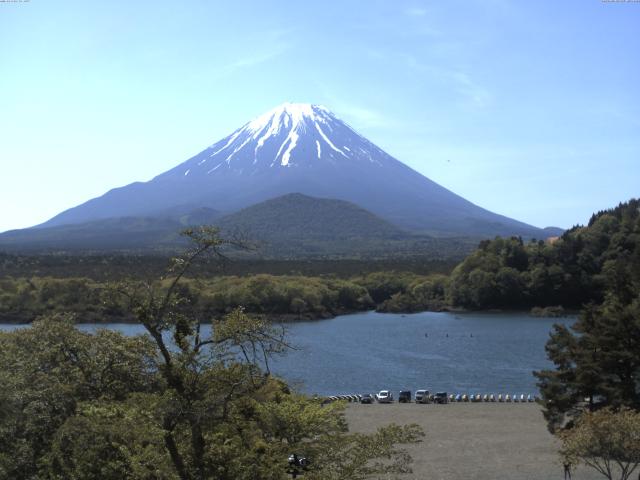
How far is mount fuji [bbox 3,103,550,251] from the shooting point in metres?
133

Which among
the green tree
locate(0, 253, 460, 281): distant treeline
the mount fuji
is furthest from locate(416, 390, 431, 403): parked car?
the mount fuji

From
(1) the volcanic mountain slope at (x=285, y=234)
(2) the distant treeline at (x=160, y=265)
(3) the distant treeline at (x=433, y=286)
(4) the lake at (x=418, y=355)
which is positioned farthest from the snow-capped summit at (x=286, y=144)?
(4) the lake at (x=418, y=355)

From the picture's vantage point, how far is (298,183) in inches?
5418

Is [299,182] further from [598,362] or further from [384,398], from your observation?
[598,362]

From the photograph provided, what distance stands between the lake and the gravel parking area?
303 centimetres

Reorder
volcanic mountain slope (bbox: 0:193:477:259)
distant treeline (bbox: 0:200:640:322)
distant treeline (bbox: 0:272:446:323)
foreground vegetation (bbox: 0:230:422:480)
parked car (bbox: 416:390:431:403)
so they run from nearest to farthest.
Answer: foreground vegetation (bbox: 0:230:422:480) < parked car (bbox: 416:390:431:403) < distant treeline (bbox: 0:272:446:323) < distant treeline (bbox: 0:200:640:322) < volcanic mountain slope (bbox: 0:193:477:259)

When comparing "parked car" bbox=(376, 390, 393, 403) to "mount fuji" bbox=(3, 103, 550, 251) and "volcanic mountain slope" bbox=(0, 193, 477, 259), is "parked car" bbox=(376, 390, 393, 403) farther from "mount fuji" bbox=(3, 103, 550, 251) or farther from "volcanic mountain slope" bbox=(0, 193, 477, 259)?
"mount fuji" bbox=(3, 103, 550, 251)

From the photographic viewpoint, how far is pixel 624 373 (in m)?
14.8

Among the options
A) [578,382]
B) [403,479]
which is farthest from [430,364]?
[403,479]

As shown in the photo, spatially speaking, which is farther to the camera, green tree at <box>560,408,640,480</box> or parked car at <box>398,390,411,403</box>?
parked car at <box>398,390,411,403</box>

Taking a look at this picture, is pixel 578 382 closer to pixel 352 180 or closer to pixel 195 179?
pixel 352 180

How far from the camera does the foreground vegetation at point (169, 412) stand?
576cm

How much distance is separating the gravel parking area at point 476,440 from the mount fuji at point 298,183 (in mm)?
101520

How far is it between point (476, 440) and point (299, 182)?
12290cm
